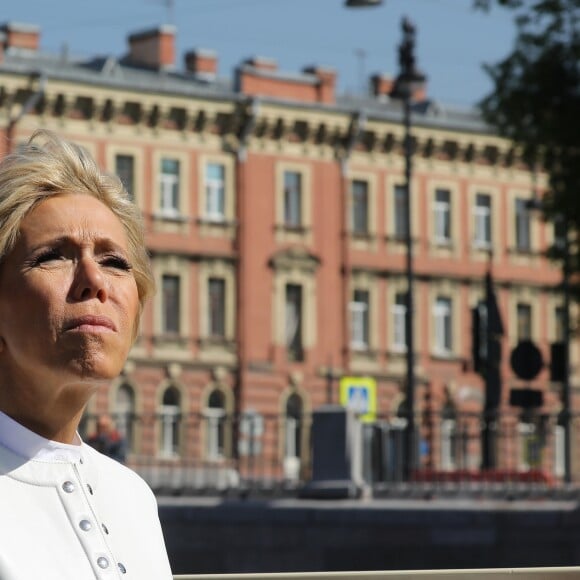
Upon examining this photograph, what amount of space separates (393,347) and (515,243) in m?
6.24

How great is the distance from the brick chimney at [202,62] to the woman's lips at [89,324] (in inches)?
2192

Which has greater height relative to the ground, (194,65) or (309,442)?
(194,65)

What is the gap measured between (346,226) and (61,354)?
5628 cm

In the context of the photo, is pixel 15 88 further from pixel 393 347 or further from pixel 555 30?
pixel 555 30

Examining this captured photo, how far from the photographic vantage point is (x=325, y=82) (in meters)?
58.4

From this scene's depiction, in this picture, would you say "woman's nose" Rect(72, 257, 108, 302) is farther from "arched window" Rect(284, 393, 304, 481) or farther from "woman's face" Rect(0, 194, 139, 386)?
"arched window" Rect(284, 393, 304, 481)

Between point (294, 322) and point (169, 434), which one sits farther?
point (294, 322)

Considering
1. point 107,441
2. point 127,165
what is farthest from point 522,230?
point 107,441

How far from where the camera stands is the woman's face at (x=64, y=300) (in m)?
2.16

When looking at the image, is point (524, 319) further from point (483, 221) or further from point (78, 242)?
point (78, 242)

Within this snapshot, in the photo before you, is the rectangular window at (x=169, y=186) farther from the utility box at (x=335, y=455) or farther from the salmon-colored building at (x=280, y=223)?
the utility box at (x=335, y=455)

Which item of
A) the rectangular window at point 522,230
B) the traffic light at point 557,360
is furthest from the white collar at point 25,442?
the rectangular window at point 522,230

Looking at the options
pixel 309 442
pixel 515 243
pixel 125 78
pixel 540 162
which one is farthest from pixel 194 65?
pixel 309 442

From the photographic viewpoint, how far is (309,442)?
20.5 meters
